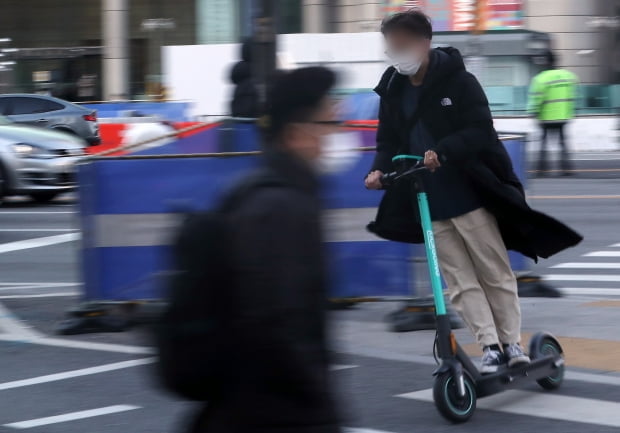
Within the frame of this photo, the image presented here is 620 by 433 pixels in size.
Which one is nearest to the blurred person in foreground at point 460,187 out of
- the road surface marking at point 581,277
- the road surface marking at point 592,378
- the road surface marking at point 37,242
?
the road surface marking at point 592,378

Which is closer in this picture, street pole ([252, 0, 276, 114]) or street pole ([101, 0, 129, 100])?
street pole ([252, 0, 276, 114])

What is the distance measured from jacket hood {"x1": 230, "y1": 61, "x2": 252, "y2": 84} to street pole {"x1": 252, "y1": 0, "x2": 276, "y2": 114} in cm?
188

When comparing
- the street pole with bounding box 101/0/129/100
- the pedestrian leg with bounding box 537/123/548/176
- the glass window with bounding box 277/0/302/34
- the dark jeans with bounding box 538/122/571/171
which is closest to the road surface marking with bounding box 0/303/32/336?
the dark jeans with bounding box 538/122/571/171

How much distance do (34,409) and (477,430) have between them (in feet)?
7.01

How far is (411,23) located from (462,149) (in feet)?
1.97

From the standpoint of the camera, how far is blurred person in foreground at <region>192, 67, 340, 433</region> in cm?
261

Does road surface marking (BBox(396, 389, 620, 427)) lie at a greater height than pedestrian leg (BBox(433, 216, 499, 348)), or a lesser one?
lesser

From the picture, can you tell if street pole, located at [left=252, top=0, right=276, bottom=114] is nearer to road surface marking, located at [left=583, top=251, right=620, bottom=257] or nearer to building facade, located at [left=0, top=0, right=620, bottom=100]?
road surface marking, located at [left=583, top=251, right=620, bottom=257]

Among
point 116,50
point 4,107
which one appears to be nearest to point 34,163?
point 4,107

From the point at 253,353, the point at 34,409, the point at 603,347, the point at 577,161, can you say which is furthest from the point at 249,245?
the point at 577,161

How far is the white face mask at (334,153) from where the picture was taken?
9.74 ft

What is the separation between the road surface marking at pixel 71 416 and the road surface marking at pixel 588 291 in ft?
14.9

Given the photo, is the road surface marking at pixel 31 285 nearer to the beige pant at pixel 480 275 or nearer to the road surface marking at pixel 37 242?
the road surface marking at pixel 37 242

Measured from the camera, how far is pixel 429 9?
32.0m
